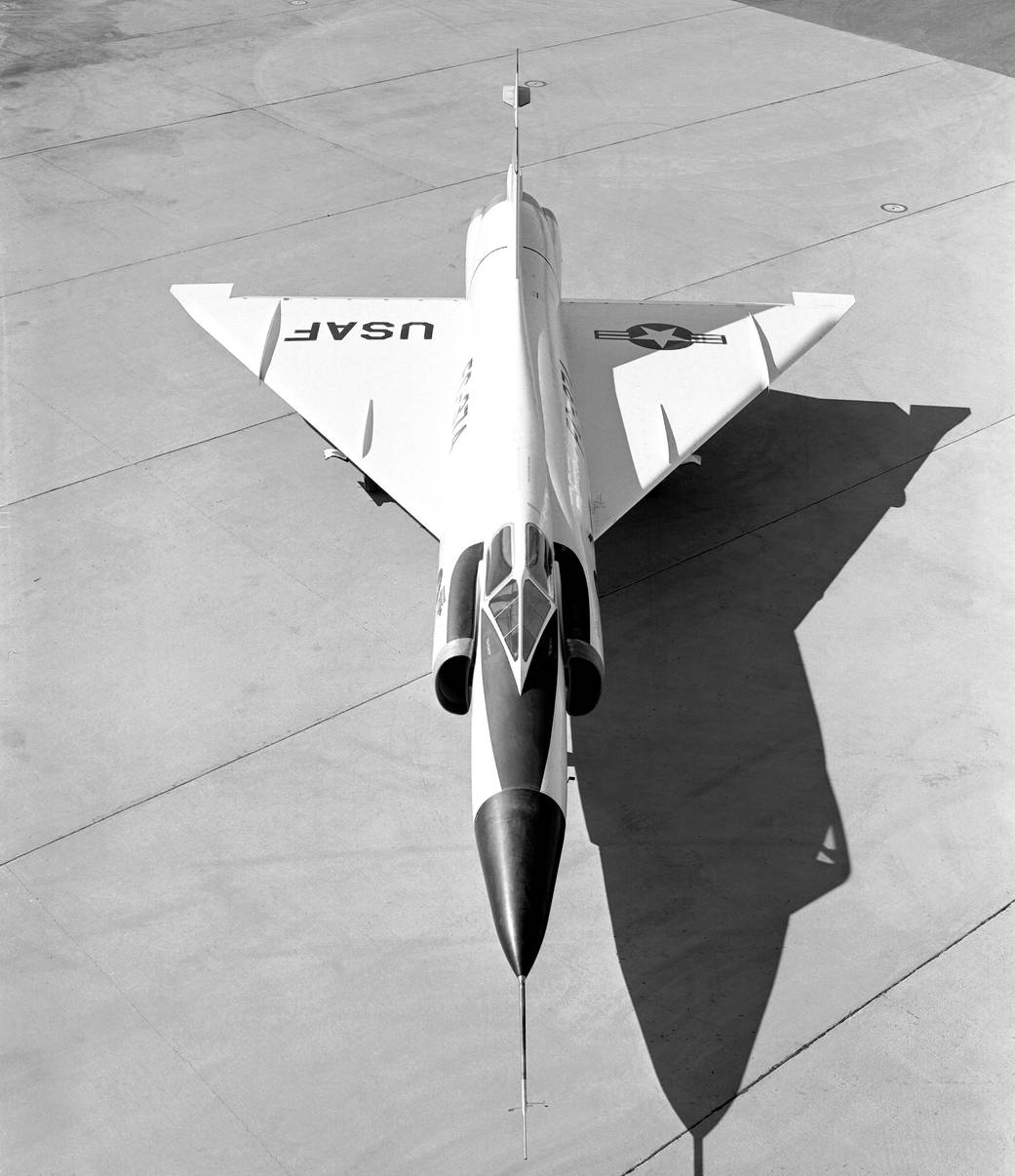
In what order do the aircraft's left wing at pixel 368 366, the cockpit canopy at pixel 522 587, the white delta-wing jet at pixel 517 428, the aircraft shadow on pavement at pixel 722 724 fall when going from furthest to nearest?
the aircraft's left wing at pixel 368 366, the aircraft shadow on pavement at pixel 722 724, the cockpit canopy at pixel 522 587, the white delta-wing jet at pixel 517 428

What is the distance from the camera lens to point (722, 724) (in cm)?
1124

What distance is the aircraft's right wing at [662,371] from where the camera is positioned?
12531mm

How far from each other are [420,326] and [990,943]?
8837mm

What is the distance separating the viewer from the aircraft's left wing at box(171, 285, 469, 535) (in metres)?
12.4

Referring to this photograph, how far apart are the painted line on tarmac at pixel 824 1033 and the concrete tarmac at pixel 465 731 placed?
0.03m

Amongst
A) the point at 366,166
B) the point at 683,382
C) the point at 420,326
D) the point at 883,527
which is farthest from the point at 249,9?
the point at 883,527

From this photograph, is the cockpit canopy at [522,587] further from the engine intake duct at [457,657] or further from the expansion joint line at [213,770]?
the expansion joint line at [213,770]

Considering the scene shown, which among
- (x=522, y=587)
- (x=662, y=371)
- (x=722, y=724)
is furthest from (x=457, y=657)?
(x=662, y=371)

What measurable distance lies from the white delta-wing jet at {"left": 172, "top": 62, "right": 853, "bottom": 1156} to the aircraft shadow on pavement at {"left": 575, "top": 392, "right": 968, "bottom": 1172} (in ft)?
3.73

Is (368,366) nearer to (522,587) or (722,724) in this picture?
(522,587)

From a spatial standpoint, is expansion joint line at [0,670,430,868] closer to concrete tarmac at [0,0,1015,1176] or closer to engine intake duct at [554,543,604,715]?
concrete tarmac at [0,0,1015,1176]

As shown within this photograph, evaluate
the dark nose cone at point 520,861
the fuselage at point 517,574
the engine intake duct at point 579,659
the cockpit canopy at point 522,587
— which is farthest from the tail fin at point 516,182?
the dark nose cone at point 520,861

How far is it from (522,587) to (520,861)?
2086 millimetres

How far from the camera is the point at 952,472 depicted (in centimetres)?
1451
